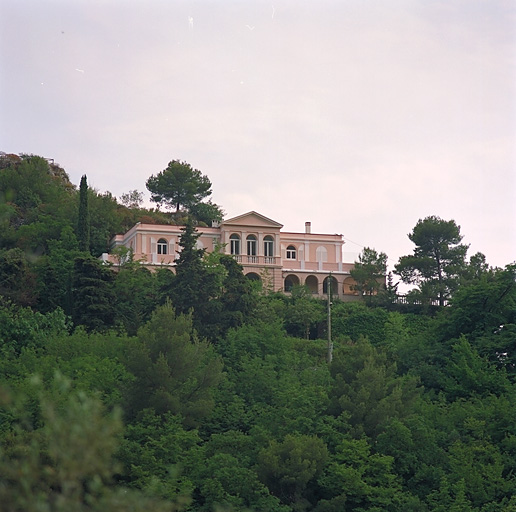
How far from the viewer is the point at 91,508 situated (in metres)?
9.38

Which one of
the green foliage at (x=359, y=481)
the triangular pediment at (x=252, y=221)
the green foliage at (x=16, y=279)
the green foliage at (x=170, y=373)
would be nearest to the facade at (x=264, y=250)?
the triangular pediment at (x=252, y=221)

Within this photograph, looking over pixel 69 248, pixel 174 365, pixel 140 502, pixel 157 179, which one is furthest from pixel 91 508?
pixel 157 179

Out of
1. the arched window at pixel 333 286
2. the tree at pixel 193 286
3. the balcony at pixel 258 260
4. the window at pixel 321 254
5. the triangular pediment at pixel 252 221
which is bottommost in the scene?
the tree at pixel 193 286

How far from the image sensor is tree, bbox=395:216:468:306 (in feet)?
204

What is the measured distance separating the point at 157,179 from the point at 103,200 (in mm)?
11921

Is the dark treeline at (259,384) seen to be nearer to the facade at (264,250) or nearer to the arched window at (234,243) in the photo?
the facade at (264,250)

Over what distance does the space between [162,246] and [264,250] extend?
655 cm

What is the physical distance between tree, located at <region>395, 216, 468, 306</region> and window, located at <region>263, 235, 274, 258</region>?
8397mm

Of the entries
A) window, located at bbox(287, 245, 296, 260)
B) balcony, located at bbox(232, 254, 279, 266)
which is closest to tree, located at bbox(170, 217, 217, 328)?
balcony, located at bbox(232, 254, 279, 266)

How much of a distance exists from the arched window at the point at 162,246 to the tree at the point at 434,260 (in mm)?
14622

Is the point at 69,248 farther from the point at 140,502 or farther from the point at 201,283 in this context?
the point at 140,502

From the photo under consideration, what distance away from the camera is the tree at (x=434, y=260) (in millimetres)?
62284

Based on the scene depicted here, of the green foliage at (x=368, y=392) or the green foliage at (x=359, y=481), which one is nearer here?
the green foliage at (x=359, y=481)

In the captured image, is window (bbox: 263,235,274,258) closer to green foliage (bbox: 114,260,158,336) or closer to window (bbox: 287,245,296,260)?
window (bbox: 287,245,296,260)
